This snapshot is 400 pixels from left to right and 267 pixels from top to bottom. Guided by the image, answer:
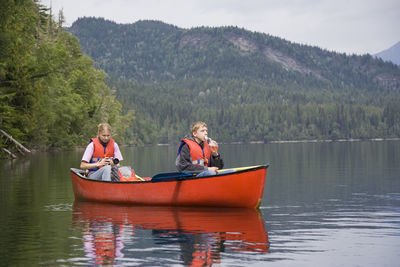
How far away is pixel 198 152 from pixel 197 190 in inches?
38.9

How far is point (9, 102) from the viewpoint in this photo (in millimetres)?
42625

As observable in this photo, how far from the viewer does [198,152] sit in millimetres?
15930

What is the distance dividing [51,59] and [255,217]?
3256cm

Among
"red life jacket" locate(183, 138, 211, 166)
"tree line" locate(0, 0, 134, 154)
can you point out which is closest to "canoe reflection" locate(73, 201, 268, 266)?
"red life jacket" locate(183, 138, 211, 166)

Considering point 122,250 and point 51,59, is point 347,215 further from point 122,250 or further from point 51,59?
point 51,59

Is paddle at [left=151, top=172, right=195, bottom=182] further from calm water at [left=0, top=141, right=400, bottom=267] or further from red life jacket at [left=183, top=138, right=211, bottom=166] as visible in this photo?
calm water at [left=0, top=141, right=400, bottom=267]

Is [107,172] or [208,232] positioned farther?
[107,172]

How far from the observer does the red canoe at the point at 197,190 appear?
15070mm

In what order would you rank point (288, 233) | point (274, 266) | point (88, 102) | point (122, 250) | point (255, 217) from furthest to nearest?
point (88, 102)
point (255, 217)
point (288, 233)
point (122, 250)
point (274, 266)

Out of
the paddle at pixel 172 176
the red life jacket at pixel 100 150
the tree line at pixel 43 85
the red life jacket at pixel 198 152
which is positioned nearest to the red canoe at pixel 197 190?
the paddle at pixel 172 176


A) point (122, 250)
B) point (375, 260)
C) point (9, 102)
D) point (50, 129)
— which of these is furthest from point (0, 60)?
point (375, 260)

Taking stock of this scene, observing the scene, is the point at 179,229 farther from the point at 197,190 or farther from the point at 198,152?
the point at 198,152

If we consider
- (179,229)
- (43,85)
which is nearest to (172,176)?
(179,229)

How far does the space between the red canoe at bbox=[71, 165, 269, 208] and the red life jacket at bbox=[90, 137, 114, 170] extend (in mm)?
737
